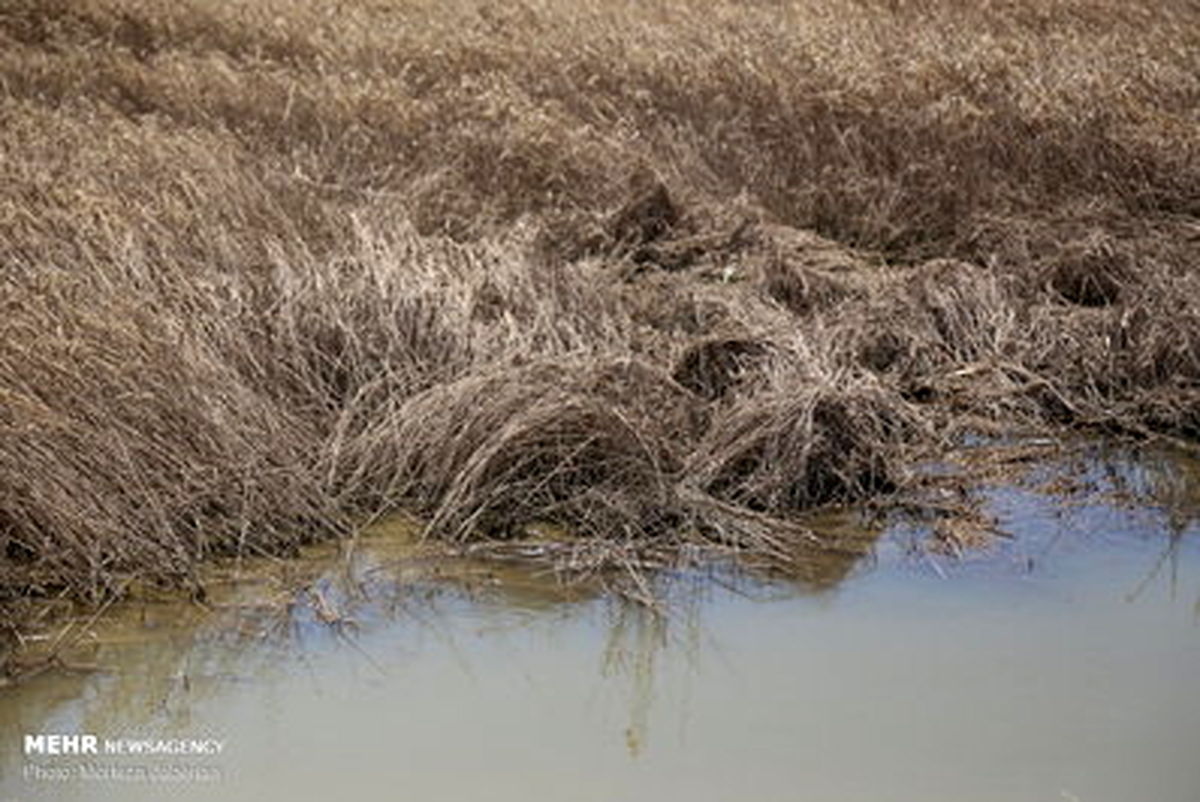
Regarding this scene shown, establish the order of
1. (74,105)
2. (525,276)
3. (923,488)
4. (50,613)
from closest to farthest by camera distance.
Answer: (50,613)
(923,488)
(525,276)
(74,105)

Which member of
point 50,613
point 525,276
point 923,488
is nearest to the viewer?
point 50,613

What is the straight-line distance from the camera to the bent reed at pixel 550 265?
5.53m

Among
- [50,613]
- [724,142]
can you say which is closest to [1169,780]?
[50,613]

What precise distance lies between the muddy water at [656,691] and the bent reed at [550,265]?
1.17 feet

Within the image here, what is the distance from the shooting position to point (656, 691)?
4836mm

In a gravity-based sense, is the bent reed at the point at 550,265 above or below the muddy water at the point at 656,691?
above

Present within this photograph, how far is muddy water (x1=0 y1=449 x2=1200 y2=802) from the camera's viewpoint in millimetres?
4363

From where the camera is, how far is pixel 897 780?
4.38 metres

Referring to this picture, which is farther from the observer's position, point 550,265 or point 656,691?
point 550,265

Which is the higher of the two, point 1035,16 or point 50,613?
point 1035,16

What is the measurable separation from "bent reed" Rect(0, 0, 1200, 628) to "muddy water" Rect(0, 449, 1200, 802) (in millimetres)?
358

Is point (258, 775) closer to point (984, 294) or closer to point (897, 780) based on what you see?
point (897, 780)

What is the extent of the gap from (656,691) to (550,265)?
9.42 ft

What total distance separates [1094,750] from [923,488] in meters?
1.61
